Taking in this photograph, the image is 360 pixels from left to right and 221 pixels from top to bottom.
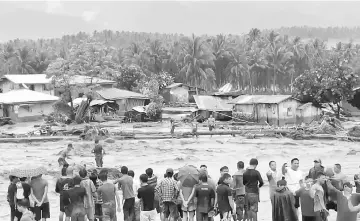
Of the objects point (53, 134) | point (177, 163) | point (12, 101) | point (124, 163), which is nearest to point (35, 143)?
point (53, 134)

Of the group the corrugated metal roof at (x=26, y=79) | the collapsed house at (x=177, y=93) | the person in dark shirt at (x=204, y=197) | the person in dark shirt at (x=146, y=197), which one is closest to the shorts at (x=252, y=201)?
the person in dark shirt at (x=204, y=197)

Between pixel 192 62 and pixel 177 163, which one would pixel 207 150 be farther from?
pixel 192 62

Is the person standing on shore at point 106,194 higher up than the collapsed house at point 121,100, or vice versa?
the collapsed house at point 121,100

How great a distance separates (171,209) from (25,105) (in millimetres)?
37941

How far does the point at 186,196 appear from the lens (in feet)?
35.3

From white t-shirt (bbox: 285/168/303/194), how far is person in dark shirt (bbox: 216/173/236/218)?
1.38 m

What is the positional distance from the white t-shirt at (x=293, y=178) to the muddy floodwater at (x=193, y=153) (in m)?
9.34

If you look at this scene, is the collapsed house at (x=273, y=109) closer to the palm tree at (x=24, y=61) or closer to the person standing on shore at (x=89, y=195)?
the person standing on shore at (x=89, y=195)

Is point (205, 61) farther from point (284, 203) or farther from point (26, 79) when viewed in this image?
point (284, 203)

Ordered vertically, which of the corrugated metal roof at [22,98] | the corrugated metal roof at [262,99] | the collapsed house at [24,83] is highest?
the collapsed house at [24,83]

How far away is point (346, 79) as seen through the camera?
137 feet

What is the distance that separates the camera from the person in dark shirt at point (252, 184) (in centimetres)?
1101

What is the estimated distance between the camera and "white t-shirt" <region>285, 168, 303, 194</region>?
11.0m

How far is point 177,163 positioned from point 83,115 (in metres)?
20.8
